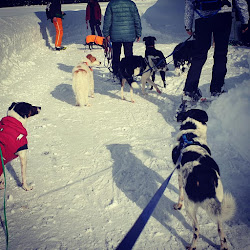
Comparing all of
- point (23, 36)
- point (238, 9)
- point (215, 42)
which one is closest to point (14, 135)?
point (215, 42)

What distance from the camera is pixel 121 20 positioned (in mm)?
5832

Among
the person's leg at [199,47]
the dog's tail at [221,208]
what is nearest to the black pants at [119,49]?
the person's leg at [199,47]

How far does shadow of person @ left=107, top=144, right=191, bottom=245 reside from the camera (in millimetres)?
2674

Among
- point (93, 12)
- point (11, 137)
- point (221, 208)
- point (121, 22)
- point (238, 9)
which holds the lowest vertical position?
point (221, 208)

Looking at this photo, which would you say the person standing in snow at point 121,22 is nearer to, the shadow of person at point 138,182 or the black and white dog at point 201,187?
the shadow of person at point 138,182

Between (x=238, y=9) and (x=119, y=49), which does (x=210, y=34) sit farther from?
(x=119, y=49)

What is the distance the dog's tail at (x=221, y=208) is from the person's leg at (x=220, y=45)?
3064mm

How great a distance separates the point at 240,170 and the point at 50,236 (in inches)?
103

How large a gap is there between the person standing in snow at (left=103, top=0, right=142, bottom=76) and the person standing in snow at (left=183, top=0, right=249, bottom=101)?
2.04 metres

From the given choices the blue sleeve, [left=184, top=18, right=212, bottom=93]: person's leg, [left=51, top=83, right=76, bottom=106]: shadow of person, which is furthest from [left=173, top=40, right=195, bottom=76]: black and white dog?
[left=51, top=83, right=76, bottom=106]: shadow of person

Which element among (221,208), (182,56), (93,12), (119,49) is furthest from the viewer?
(93,12)

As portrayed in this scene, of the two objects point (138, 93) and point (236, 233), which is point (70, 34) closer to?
point (138, 93)

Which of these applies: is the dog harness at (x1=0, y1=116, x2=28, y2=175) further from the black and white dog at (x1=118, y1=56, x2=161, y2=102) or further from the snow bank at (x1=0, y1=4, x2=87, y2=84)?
the snow bank at (x1=0, y1=4, x2=87, y2=84)

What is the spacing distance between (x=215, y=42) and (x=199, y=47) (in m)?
0.33
